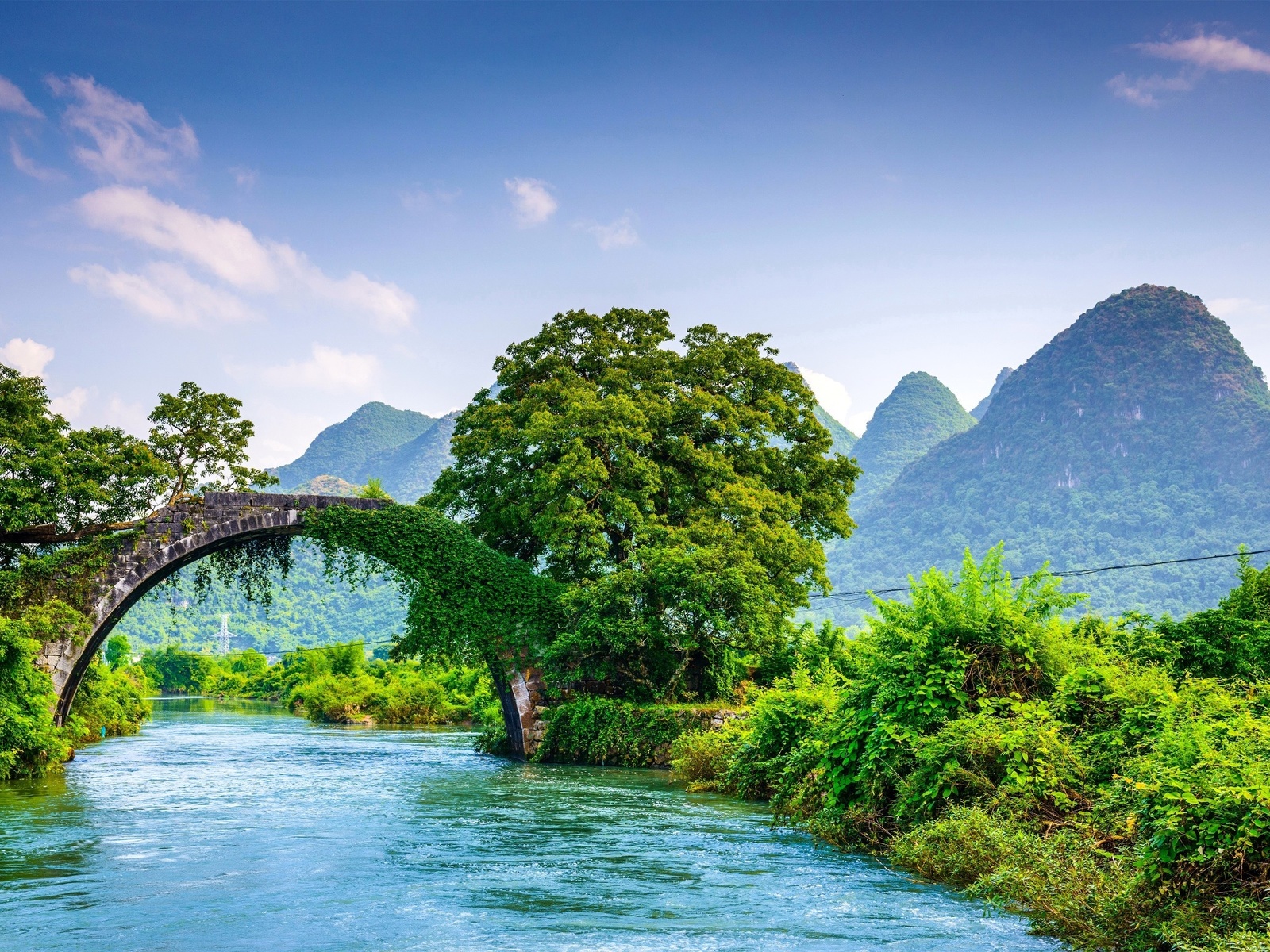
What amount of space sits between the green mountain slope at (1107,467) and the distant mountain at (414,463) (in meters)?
61.8

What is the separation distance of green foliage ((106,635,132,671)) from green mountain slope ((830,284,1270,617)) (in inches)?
2699

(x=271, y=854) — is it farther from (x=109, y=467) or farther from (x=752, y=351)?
(x=752, y=351)

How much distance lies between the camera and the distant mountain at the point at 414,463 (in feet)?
515

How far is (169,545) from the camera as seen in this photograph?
2300cm

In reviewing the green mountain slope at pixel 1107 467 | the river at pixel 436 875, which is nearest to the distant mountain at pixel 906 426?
the green mountain slope at pixel 1107 467

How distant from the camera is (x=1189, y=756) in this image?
26.0ft

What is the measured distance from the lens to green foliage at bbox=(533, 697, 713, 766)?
2367cm

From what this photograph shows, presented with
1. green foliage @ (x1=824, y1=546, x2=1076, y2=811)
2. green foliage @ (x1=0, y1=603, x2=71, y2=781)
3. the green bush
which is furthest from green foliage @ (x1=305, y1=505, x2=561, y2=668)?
green foliage @ (x1=824, y1=546, x2=1076, y2=811)

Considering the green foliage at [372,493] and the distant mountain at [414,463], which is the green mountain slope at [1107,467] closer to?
the distant mountain at [414,463]

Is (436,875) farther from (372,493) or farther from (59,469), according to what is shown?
(372,493)

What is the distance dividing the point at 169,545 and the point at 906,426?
154 m

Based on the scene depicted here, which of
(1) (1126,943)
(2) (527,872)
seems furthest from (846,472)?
(1) (1126,943)

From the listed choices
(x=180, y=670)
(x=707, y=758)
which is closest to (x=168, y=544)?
(x=707, y=758)

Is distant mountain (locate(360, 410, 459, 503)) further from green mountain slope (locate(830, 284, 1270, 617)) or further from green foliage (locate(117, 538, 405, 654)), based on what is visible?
green mountain slope (locate(830, 284, 1270, 617))
